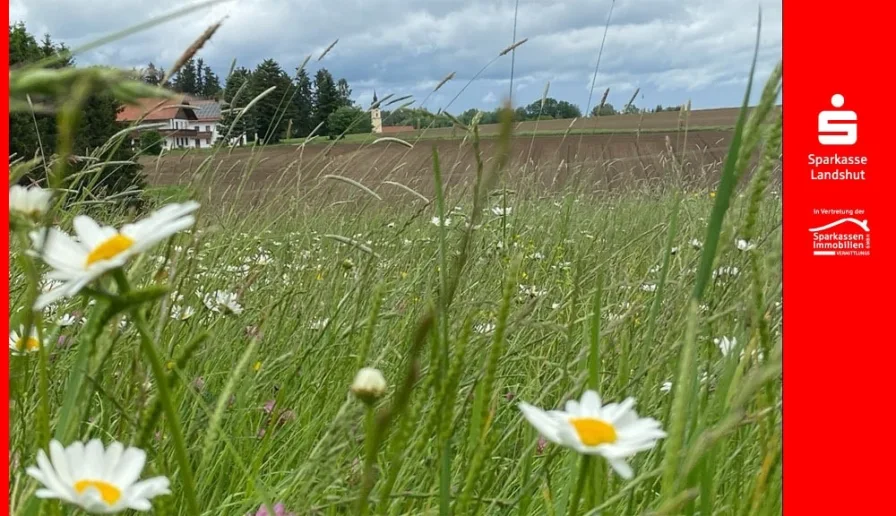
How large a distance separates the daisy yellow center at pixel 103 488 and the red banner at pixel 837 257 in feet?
1.56

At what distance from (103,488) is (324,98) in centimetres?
126

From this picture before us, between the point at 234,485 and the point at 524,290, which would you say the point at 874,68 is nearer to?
the point at 234,485

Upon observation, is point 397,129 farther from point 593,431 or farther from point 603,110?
point 593,431

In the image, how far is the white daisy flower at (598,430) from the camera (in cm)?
36

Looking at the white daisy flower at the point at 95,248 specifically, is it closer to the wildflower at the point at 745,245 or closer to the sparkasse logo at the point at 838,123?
the wildflower at the point at 745,245

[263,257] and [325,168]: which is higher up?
[325,168]

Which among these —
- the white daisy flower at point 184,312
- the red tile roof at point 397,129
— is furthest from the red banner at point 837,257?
the red tile roof at point 397,129

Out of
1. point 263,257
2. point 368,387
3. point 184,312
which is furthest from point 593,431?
point 263,257

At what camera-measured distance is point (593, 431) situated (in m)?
0.40

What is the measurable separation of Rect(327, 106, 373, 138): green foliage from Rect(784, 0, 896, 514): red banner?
3.01ft

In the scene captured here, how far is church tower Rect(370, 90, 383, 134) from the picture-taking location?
4.57ft

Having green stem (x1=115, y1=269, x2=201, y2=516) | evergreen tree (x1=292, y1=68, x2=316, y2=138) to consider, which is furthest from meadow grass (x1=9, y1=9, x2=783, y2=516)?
evergreen tree (x1=292, y1=68, x2=316, y2=138)

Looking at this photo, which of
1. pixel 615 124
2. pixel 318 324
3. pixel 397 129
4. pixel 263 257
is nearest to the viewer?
pixel 318 324

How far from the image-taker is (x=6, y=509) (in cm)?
49
